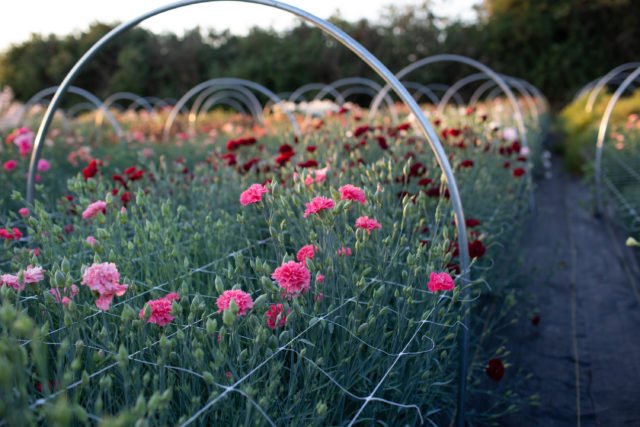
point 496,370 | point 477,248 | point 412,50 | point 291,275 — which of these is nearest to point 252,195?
point 291,275

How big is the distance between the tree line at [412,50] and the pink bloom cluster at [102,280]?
1716 cm

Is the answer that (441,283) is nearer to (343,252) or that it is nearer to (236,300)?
(343,252)

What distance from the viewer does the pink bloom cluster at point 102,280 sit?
41.0 inches

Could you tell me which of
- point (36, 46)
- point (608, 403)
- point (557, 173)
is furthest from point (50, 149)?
point (36, 46)

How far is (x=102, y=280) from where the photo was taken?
1.06 meters

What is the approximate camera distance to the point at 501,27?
17.6 m

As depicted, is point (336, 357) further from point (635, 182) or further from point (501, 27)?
point (501, 27)

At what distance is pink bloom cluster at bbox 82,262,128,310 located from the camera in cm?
104

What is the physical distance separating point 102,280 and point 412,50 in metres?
18.5

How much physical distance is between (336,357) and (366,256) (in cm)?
56

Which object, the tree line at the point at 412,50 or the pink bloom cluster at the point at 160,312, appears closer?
the pink bloom cluster at the point at 160,312

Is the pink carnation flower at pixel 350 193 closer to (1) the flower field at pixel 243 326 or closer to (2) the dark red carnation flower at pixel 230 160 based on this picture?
(1) the flower field at pixel 243 326

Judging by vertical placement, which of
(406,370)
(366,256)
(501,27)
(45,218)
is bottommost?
(406,370)

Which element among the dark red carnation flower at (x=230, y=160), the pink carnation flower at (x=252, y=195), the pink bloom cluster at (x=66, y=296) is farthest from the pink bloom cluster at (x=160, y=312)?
the dark red carnation flower at (x=230, y=160)
